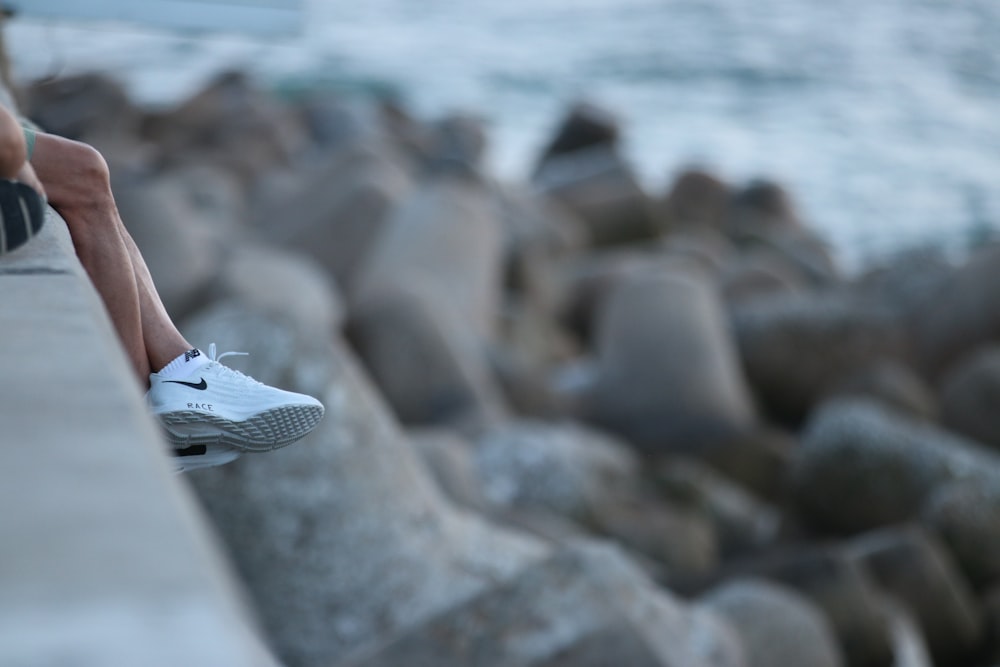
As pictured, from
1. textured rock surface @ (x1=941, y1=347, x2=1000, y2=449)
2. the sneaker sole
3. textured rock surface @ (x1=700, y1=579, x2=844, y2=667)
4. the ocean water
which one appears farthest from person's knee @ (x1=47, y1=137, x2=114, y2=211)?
the ocean water

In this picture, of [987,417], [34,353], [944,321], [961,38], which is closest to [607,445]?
[987,417]

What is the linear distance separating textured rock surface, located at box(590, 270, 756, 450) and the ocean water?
9.12 meters

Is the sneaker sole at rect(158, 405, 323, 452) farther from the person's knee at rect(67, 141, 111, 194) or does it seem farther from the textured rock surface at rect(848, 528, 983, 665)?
the textured rock surface at rect(848, 528, 983, 665)

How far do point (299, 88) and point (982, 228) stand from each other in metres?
12.3

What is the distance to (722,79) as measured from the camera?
26.7m

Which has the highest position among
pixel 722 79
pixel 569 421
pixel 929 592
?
pixel 929 592

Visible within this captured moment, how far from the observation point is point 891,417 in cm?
739

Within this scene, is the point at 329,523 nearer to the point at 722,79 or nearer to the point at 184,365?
the point at 184,365

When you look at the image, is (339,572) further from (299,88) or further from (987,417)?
(299,88)

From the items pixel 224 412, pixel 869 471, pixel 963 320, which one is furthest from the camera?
pixel 963 320

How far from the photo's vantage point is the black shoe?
1757mm

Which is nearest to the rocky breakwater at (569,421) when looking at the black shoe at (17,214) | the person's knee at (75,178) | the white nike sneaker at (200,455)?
the white nike sneaker at (200,455)

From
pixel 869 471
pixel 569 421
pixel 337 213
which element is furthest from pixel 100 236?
pixel 337 213

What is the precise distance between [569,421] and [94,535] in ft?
23.2
